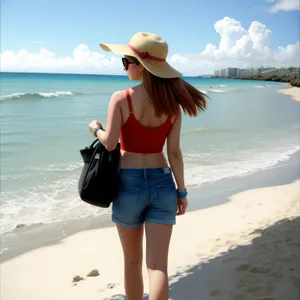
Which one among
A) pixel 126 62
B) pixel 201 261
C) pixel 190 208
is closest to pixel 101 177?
pixel 126 62

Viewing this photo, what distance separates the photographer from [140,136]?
2207mm

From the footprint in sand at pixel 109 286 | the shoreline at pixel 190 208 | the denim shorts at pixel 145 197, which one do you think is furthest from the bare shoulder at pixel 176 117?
the shoreline at pixel 190 208

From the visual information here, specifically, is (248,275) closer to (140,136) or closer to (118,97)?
(140,136)

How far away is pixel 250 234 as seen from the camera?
188 inches

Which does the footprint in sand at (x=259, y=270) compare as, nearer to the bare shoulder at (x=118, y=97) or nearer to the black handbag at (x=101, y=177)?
the black handbag at (x=101, y=177)

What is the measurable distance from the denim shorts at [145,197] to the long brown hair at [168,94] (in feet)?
1.16

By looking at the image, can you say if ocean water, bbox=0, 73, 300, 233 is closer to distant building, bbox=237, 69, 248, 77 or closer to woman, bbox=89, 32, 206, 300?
woman, bbox=89, 32, 206, 300

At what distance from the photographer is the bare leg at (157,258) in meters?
2.26

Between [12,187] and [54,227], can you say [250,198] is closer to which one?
[54,227]

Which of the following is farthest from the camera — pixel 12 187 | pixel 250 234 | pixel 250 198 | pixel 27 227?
pixel 12 187

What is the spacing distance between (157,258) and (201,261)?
1.91m

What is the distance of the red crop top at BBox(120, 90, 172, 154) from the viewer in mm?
2178

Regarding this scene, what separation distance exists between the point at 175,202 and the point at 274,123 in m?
16.2

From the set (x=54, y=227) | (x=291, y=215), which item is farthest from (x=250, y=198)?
(x=54, y=227)
